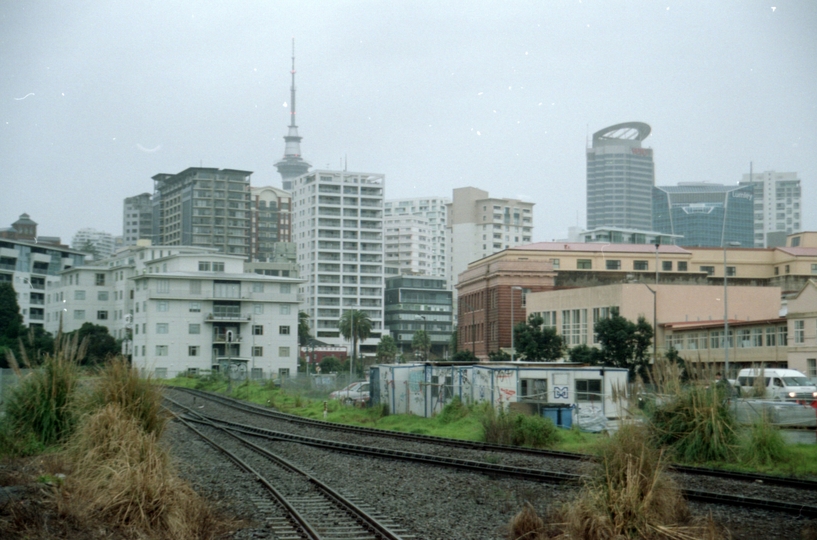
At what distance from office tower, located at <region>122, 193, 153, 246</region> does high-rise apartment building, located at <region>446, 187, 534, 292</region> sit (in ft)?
214

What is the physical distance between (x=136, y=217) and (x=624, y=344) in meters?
145

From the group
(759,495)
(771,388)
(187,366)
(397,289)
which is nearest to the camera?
(759,495)

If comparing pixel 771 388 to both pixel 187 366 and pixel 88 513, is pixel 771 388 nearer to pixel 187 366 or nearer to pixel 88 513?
pixel 88 513

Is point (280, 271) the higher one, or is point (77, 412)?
point (280, 271)

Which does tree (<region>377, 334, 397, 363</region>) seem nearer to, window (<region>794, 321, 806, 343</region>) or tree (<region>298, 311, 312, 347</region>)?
tree (<region>298, 311, 312, 347</region>)

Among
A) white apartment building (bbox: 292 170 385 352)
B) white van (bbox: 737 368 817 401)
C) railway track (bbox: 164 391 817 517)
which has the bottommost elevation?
railway track (bbox: 164 391 817 517)

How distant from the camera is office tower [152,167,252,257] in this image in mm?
136125

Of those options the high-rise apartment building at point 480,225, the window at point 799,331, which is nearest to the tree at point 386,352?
the high-rise apartment building at point 480,225

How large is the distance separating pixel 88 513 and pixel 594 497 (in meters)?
6.22

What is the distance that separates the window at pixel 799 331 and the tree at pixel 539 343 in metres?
18.7

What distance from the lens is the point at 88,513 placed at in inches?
386

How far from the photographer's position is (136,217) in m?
176

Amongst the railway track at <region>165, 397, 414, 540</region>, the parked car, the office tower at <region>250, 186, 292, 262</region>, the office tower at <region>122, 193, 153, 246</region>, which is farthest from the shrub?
the office tower at <region>122, 193, 153, 246</region>

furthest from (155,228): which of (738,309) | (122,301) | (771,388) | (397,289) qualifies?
(771,388)
